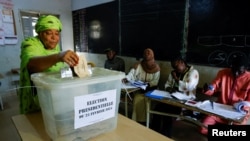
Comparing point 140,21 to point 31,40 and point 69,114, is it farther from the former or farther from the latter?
point 69,114

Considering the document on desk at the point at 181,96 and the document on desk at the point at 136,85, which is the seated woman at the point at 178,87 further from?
the document on desk at the point at 136,85

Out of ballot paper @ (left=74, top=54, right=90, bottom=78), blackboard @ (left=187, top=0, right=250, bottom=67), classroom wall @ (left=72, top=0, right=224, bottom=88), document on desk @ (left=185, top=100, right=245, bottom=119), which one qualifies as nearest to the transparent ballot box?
ballot paper @ (left=74, top=54, right=90, bottom=78)

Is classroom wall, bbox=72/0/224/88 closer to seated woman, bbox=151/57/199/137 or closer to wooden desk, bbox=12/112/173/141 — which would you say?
seated woman, bbox=151/57/199/137

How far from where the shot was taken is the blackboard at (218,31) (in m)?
2.18

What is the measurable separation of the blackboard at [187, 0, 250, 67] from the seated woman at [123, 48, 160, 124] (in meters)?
0.57

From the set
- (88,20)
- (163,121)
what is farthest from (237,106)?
(88,20)

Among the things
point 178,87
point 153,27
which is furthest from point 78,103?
point 153,27

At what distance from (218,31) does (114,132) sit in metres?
2.26

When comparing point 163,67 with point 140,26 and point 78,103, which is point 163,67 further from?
point 78,103

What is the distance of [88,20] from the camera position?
4781mm

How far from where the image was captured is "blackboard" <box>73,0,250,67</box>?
225 centimetres

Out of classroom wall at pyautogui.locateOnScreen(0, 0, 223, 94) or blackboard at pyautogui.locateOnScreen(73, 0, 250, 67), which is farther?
classroom wall at pyautogui.locateOnScreen(0, 0, 223, 94)

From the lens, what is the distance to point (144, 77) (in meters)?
2.96

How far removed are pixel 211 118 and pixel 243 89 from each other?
19.3 inches
